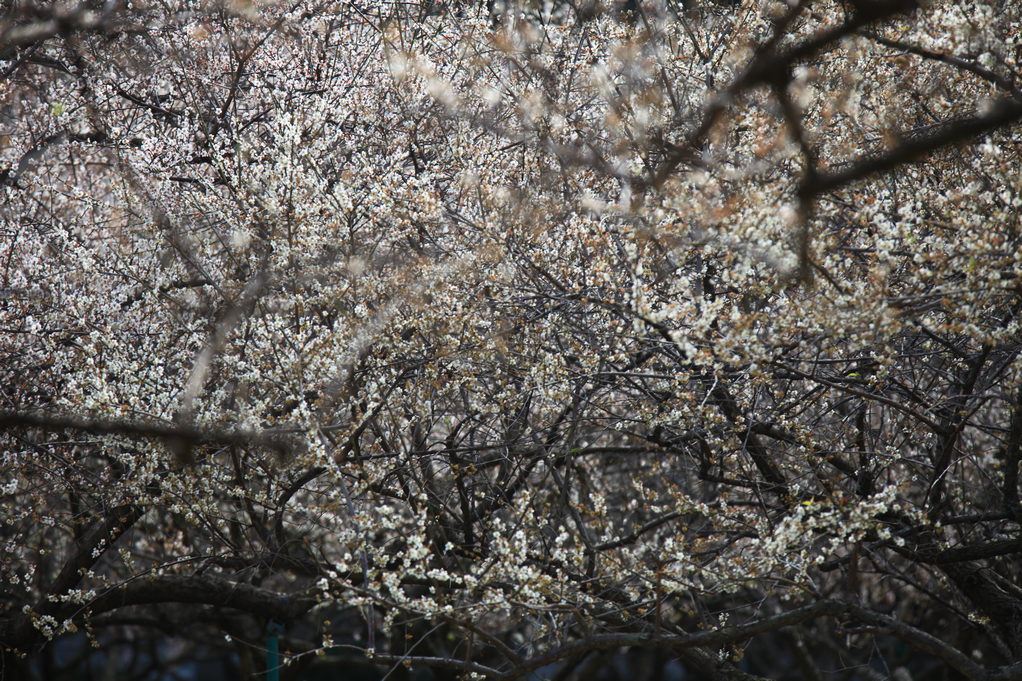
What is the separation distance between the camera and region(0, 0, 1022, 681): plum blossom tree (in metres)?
4.92

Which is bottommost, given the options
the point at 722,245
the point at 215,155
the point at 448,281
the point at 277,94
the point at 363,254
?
the point at 722,245

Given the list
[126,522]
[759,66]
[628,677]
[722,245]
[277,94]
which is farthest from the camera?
[628,677]

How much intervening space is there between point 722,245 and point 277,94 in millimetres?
3725

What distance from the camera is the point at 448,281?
20.0 feet

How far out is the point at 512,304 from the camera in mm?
5898

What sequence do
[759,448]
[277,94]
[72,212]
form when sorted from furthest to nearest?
[72,212], [277,94], [759,448]

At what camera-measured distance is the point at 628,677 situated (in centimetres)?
1507

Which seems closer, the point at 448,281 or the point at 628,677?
the point at 448,281

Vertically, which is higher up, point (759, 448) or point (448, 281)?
point (448, 281)

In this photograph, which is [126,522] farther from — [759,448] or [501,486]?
[759,448]

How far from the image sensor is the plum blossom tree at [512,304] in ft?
16.1

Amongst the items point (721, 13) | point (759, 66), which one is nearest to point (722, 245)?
point (721, 13)

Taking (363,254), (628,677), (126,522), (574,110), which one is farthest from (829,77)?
(628,677)

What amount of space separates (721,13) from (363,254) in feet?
10.1
